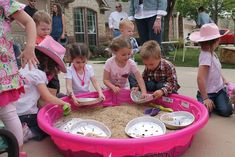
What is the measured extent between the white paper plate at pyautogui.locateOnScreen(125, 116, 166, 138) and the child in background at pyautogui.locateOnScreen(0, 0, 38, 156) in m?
0.79

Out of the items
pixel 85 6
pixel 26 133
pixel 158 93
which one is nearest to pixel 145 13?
pixel 158 93

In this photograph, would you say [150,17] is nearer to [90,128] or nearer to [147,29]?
[147,29]

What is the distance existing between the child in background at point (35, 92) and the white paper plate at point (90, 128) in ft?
0.72

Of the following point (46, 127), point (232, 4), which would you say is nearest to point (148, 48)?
→ point (46, 127)

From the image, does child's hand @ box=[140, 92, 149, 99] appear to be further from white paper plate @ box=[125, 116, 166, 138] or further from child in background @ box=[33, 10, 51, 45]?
child in background @ box=[33, 10, 51, 45]

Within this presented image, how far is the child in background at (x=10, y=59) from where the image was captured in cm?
192

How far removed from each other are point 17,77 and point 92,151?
60 centimetres

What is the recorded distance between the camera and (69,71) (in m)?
3.21

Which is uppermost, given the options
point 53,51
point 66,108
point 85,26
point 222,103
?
point 53,51

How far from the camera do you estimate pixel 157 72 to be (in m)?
3.29

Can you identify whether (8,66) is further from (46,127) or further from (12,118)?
(46,127)

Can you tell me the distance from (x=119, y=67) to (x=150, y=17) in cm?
103

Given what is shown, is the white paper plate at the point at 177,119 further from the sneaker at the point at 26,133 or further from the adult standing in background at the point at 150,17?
the adult standing in background at the point at 150,17

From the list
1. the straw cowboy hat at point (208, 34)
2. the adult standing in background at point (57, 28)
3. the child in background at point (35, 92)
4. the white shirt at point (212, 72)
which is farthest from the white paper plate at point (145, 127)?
the adult standing in background at point (57, 28)
